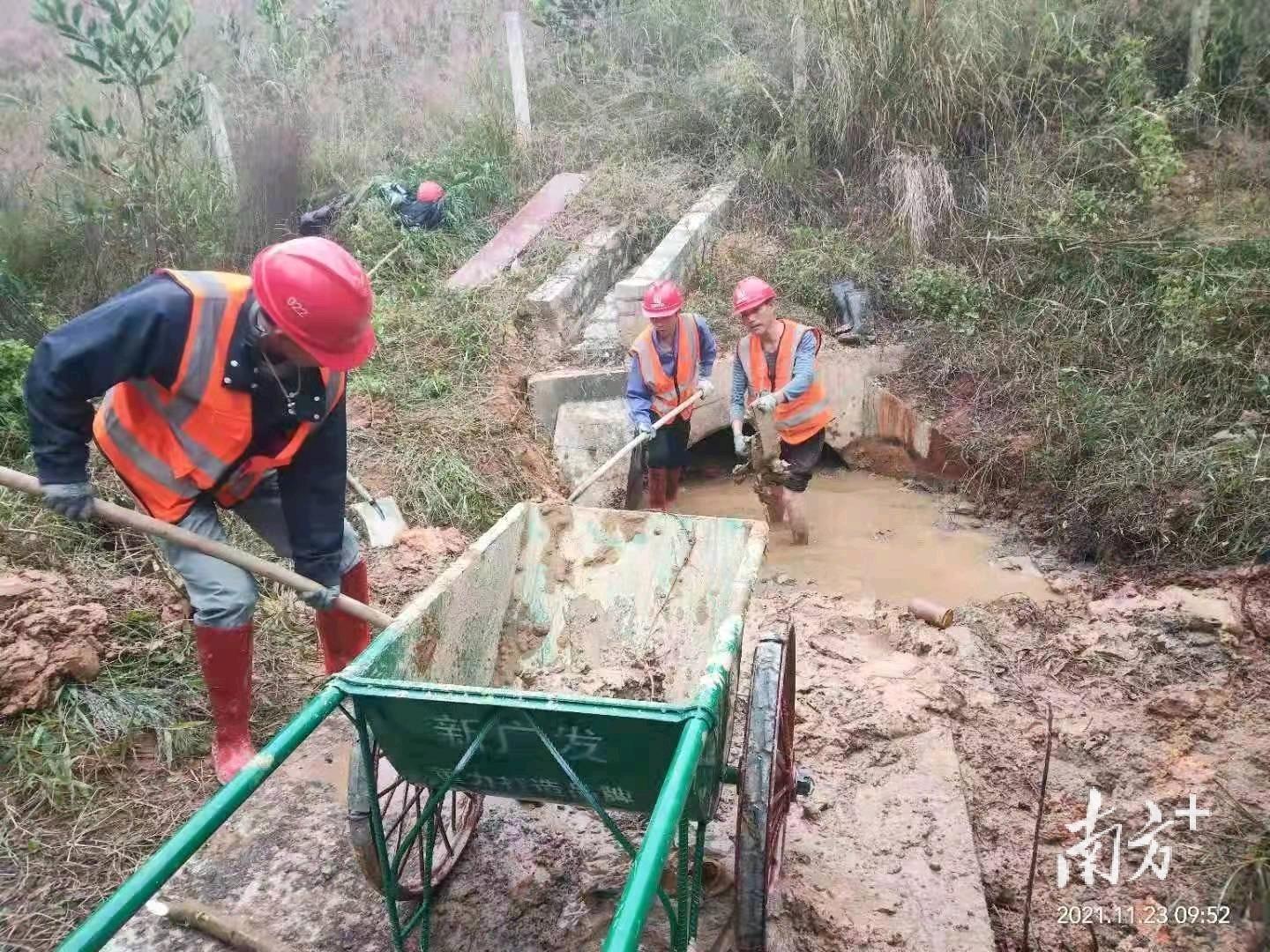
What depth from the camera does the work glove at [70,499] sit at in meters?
2.47

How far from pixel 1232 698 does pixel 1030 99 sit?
5767 millimetres

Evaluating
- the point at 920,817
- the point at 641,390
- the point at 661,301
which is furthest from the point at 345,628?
the point at 661,301

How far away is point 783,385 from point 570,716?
384 cm

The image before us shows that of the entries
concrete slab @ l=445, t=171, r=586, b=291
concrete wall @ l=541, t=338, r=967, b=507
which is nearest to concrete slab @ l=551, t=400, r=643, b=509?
concrete wall @ l=541, t=338, r=967, b=507

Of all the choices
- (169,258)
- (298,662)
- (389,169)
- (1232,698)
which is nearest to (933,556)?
(1232,698)

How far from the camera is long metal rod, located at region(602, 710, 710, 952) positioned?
127cm

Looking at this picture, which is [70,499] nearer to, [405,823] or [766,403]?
[405,823]

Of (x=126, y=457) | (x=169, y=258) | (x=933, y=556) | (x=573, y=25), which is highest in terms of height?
(x=573, y=25)

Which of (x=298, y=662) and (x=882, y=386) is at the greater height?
(x=882, y=386)

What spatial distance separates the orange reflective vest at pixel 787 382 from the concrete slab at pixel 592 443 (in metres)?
0.95

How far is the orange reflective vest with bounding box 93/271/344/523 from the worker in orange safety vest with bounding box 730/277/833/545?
3.12 metres

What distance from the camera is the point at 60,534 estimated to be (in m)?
3.90

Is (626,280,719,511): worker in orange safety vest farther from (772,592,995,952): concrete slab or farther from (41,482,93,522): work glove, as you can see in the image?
(41,482,93,522): work glove

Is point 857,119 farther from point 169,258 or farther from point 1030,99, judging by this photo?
point 169,258
